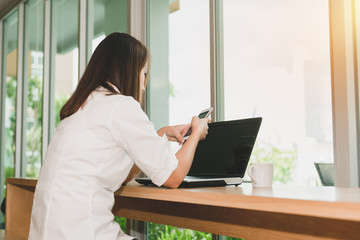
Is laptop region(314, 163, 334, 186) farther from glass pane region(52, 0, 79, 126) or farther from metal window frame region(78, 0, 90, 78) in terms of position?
glass pane region(52, 0, 79, 126)

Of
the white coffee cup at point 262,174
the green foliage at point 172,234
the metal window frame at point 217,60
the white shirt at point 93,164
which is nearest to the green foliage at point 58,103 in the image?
the green foliage at point 172,234

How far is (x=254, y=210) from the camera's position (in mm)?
1691

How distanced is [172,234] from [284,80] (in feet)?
3.73

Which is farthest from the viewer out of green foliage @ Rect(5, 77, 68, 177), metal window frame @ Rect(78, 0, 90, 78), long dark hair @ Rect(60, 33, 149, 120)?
green foliage @ Rect(5, 77, 68, 177)

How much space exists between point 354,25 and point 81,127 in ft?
3.59

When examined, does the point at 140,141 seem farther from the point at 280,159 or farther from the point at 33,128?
the point at 33,128

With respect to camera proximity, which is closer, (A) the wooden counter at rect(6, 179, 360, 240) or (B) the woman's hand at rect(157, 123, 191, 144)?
(A) the wooden counter at rect(6, 179, 360, 240)

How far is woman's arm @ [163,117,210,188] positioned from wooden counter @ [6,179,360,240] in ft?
0.16

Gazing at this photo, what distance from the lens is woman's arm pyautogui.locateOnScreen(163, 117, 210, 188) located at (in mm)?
1353

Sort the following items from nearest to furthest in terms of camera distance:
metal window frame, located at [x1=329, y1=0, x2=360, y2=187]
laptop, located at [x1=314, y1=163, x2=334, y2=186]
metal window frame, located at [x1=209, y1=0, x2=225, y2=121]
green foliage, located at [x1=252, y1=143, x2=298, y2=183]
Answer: metal window frame, located at [x1=329, y1=0, x2=360, y2=187]
laptop, located at [x1=314, y1=163, x2=334, y2=186]
green foliage, located at [x1=252, y1=143, x2=298, y2=183]
metal window frame, located at [x1=209, y1=0, x2=225, y2=121]

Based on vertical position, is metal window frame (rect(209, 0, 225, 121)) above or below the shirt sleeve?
above

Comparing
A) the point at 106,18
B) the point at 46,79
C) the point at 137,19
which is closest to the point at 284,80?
the point at 137,19

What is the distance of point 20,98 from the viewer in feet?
15.7

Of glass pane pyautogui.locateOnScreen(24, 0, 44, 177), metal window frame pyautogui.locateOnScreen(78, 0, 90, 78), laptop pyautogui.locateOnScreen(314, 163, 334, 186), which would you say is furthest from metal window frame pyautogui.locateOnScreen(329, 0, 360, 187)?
glass pane pyautogui.locateOnScreen(24, 0, 44, 177)
